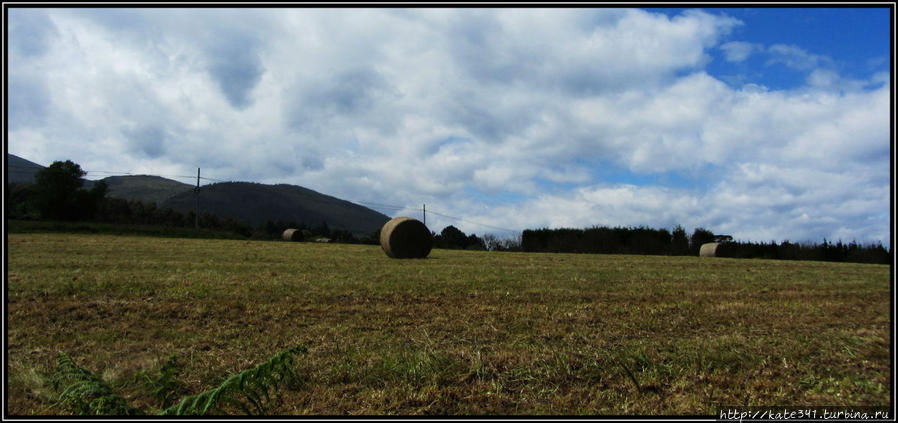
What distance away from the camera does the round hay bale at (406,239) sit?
788 inches

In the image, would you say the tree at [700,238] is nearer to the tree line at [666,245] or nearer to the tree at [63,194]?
the tree line at [666,245]

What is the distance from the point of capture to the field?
10.9ft

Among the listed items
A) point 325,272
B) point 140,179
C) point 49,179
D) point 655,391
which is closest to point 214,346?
point 655,391

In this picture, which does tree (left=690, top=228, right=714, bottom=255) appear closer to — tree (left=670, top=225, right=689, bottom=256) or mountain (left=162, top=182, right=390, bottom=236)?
tree (left=670, top=225, right=689, bottom=256)

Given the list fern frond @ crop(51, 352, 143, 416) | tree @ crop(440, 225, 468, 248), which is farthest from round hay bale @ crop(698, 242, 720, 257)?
fern frond @ crop(51, 352, 143, 416)

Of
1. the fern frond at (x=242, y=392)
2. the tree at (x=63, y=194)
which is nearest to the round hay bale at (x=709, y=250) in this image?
the fern frond at (x=242, y=392)

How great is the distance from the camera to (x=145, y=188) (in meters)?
149

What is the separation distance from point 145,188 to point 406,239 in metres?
159

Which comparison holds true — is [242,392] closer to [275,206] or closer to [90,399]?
[90,399]

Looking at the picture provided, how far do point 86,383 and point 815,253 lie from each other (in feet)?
126

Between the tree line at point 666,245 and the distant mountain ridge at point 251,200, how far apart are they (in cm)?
8310

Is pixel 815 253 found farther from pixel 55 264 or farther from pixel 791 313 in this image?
pixel 55 264

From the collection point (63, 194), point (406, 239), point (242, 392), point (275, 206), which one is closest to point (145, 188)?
point (275, 206)

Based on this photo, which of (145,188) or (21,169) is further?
(145,188)
